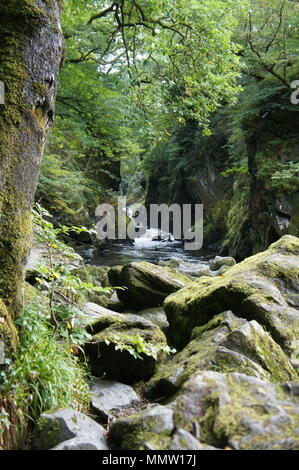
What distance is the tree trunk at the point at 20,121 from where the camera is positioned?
8.95 ft

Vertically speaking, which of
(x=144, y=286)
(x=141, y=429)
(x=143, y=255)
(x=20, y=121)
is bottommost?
(x=143, y=255)

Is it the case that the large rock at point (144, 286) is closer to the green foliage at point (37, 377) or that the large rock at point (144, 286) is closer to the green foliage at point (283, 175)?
the green foliage at point (37, 377)

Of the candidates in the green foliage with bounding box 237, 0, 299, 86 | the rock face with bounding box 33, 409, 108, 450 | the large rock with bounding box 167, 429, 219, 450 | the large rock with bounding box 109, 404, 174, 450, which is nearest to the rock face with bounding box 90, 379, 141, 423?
the rock face with bounding box 33, 409, 108, 450

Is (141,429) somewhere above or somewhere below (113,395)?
above

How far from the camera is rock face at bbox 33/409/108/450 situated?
2.19 m

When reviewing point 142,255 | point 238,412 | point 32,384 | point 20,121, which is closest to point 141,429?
point 238,412

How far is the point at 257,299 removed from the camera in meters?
4.12

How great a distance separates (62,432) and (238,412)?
3.76ft

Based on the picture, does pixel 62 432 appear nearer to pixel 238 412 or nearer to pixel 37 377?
pixel 37 377

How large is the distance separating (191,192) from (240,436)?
24.1m

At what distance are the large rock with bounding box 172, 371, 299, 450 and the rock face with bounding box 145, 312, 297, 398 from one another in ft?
2.77

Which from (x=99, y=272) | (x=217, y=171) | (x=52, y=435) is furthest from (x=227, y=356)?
(x=217, y=171)

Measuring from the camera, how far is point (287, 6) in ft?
37.1

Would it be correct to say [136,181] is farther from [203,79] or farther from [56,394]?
[56,394]
